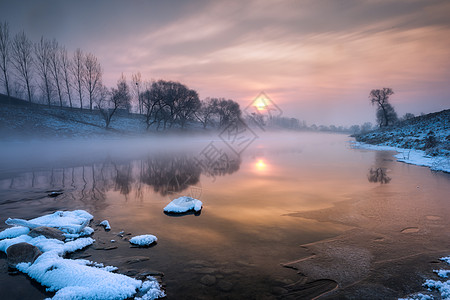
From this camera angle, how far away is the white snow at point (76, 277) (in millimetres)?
4980

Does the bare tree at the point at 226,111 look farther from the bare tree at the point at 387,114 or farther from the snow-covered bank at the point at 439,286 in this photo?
the snow-covered bank at the point at 439,286

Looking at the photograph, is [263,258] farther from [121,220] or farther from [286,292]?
[121,220]

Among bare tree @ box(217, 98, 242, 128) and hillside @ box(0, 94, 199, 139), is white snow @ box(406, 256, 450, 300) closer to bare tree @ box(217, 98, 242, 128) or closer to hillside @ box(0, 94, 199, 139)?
hillside @ box(0, 94, 199, 139)

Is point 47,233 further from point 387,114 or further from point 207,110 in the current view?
point 387,114

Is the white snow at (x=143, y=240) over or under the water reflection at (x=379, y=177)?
over

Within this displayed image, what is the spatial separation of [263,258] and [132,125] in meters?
75.7

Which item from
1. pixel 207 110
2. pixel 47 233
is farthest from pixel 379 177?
pixel 207 110

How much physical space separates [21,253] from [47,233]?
131 centimetres

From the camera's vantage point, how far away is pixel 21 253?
6.36 meters

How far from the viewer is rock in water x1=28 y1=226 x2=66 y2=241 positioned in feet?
24.9

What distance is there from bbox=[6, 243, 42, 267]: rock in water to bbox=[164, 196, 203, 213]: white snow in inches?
193

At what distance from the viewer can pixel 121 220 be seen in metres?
9.41

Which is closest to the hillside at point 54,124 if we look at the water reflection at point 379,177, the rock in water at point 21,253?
the rock in water at point 21,253

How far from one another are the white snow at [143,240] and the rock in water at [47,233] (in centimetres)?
241
